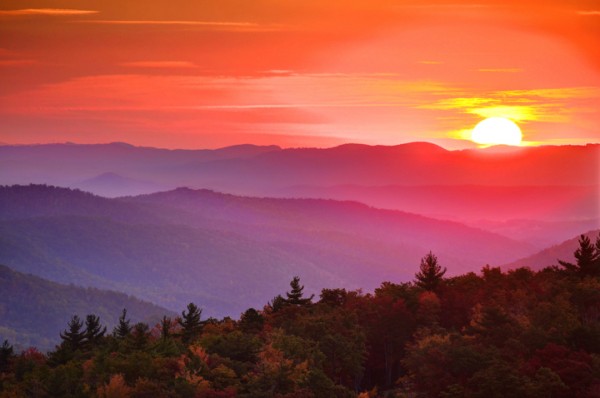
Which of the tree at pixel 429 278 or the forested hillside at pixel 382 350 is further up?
the tree at pixel 429 278

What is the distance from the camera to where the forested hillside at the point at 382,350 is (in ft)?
253

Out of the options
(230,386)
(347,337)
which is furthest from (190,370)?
(347,337)

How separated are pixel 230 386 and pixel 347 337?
20664mm

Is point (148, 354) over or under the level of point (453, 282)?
under

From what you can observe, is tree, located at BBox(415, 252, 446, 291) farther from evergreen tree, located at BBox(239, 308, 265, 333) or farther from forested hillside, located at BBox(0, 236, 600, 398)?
evergreen tree, located at BBox(239, 308, 265, 333)

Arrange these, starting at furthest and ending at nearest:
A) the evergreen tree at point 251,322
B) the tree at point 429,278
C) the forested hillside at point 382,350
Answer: the tree at point 429,278 → the evergreen tree at point 251,322 → the forested hillside at point 382,350

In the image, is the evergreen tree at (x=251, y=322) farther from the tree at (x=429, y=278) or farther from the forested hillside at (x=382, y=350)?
the tree at (x=429, y=278)

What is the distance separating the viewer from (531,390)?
70.8 metres

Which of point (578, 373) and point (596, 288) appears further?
point (596, 288)

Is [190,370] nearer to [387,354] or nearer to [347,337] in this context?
[347,337]

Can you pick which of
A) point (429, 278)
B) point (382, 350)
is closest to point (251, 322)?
point (382, 350)

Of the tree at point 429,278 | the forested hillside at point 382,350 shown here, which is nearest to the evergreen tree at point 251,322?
the forested hillside at point 382,350

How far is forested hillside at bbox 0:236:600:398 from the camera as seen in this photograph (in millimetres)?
77250

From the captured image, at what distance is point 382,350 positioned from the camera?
103812 millimetres
